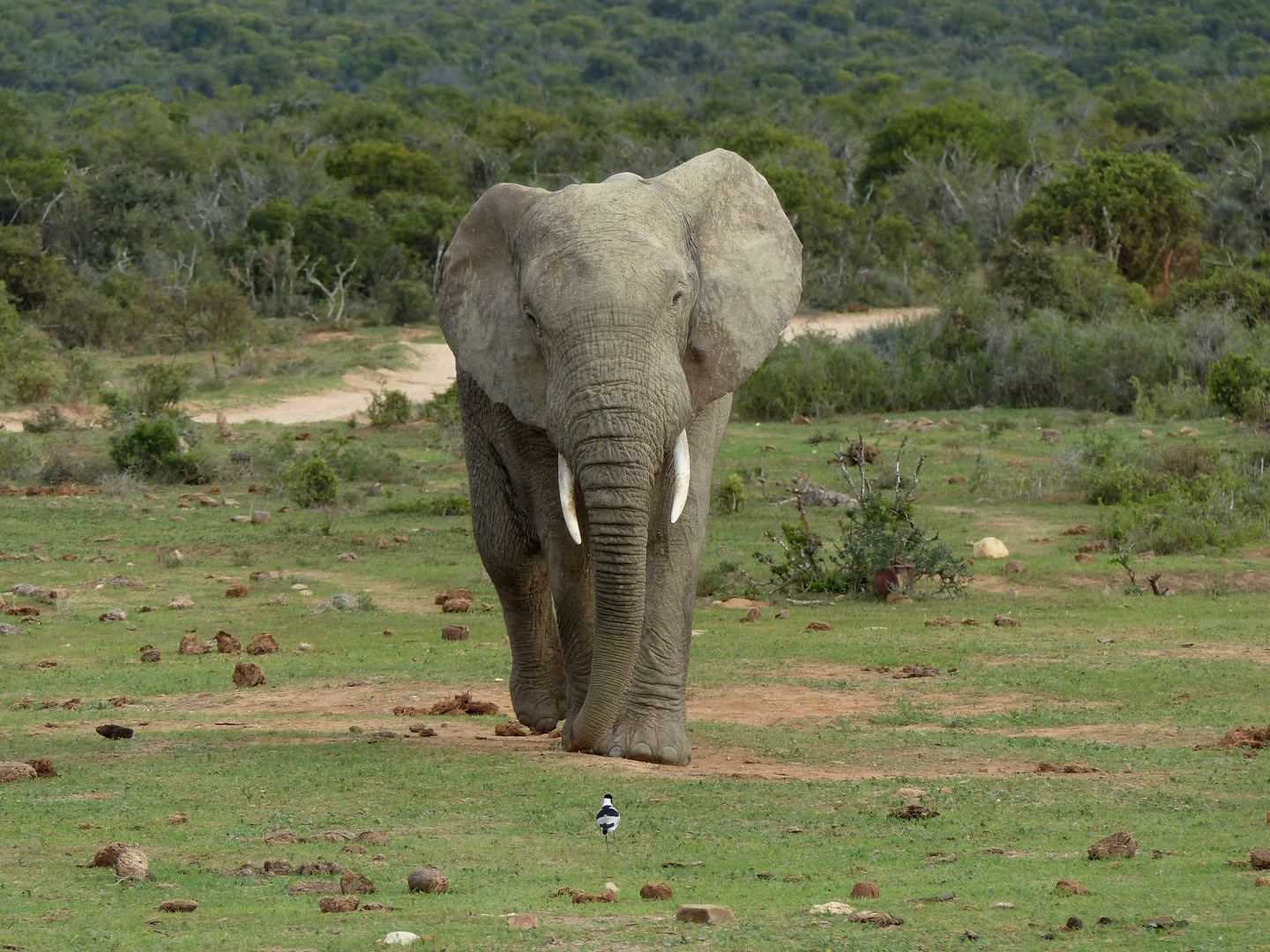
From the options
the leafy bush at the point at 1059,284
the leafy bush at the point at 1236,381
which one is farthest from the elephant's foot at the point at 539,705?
the leafy bush at the point at 1059,284

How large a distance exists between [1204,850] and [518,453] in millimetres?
3081

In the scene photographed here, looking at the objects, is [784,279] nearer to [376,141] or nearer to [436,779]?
[436,779]

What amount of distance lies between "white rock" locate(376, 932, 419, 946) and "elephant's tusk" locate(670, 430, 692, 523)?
8.61 feet

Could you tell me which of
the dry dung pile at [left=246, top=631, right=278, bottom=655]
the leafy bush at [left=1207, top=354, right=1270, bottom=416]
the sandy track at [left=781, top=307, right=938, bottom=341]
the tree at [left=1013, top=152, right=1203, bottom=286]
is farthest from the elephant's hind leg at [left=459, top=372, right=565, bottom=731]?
the sandy track at [left=781, top=307, right=938, bottom=341]

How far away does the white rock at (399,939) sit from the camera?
388 centimetres

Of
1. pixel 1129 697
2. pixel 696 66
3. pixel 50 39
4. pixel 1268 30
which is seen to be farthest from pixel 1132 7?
pixel 1129 697

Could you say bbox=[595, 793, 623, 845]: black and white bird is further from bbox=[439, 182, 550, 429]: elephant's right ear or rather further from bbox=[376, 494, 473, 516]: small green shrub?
bbox=[376, 494, 473, 516]: small green shrub

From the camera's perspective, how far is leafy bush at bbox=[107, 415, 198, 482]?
17500mm

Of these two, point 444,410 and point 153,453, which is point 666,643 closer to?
point 153,453

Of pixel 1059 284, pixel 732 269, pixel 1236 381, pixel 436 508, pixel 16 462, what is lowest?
pixel 436 508

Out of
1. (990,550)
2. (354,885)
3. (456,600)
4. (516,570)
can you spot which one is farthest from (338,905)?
(990,550)

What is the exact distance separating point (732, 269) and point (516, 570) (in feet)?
5.41

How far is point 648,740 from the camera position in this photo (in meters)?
6.64

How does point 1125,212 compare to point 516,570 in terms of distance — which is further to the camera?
point 1125,212
